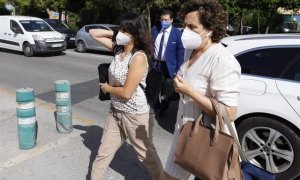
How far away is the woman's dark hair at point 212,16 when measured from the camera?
2049 mm

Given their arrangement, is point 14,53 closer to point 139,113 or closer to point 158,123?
point 158,123

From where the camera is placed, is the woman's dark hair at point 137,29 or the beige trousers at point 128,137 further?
the beige trousers at point 128,137

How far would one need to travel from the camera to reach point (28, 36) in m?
13.8

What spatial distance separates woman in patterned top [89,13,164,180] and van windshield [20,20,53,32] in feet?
40.0

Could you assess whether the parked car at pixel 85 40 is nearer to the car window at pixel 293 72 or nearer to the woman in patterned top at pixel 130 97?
the car window at pixel 293 72

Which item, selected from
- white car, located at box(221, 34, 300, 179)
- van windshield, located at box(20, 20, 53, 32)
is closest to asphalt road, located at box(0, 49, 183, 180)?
white car, located at box(221, 34, 300, 179)

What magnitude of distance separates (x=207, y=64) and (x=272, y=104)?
1.81 m

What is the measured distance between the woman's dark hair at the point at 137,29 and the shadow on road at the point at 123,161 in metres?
1.49

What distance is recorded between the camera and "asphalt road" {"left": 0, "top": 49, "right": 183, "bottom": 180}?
3844mm

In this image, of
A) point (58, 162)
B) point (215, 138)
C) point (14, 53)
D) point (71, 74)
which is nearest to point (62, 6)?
point (14, 53)

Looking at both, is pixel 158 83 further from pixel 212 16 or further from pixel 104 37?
pixel 212 16

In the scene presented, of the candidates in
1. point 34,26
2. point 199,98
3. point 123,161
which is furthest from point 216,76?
point 34,26

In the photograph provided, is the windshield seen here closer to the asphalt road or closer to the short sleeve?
the asphalt road

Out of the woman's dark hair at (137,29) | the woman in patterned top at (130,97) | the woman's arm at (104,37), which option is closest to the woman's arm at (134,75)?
the woman in patterned top at (130,97)
